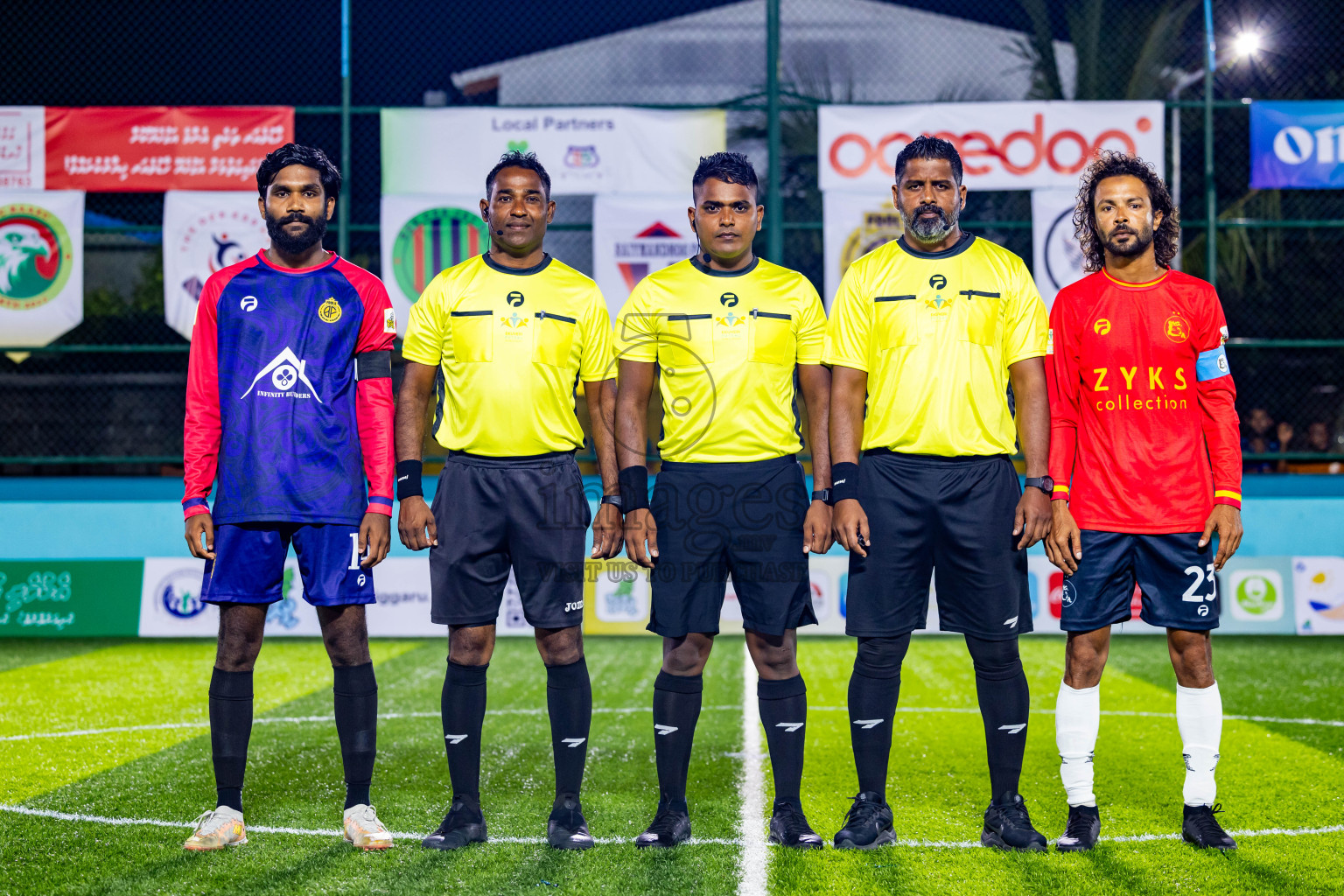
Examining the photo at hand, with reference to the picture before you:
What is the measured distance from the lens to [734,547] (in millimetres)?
3658

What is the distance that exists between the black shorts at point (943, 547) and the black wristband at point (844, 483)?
59mm

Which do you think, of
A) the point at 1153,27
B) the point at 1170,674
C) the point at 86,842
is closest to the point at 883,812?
the point at 86,842

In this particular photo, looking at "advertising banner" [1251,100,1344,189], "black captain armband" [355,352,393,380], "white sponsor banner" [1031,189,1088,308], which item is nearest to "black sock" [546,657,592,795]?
"black captain armband" [355,352,393,380]

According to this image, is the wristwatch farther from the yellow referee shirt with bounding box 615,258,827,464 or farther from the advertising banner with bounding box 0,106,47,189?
the advertising banner with bounding box 0,106,47,189

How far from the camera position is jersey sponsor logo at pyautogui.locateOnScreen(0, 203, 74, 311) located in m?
10.4

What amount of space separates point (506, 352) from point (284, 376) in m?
0.72

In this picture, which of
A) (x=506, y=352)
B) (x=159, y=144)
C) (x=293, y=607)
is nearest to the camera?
(x=506, y=352)

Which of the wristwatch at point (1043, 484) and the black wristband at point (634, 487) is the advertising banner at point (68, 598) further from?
the wristwatch at point (1043, 484)

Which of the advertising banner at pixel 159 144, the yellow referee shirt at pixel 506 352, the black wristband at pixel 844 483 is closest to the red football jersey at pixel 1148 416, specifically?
the black wristband at pixel 844 483

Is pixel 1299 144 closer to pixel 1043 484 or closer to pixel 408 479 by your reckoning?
pixel 1043 484

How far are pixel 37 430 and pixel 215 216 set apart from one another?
2.78 meters

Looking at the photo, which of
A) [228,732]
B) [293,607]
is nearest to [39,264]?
[293,607]

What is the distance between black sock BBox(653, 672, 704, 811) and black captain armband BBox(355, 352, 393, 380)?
1377 mm

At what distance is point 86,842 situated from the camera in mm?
3717
